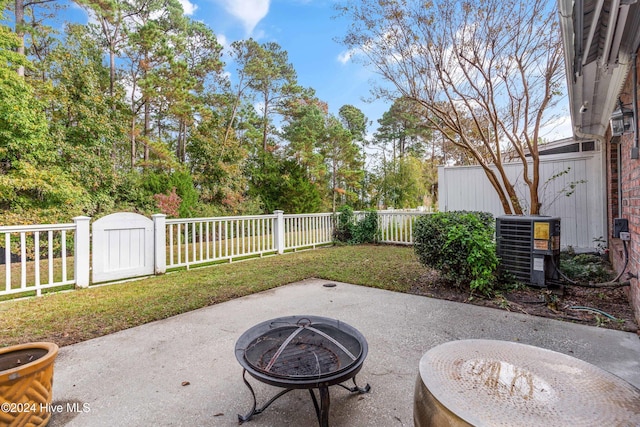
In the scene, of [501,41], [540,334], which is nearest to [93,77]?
[501,41]

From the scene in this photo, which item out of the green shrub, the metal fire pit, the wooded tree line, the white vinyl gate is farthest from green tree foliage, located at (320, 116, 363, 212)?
the metal fire pit

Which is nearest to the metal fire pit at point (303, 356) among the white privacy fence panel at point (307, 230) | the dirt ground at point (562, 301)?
the dirt ground at point (562, 301)

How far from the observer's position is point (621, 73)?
2768mm

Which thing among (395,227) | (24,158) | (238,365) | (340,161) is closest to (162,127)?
(24,158)

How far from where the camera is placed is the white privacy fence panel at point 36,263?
12.6 feet

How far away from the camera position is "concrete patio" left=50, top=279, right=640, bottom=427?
1.69m

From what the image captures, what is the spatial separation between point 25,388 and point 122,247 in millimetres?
3655

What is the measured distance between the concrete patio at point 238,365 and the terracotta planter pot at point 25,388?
0.16 metres

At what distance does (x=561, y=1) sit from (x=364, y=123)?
19.4 metres

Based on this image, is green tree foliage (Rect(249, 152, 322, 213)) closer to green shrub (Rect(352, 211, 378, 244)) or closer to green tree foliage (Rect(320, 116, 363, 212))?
green tree foliage (Rect(320, 116, 363, 212))

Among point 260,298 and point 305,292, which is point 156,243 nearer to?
point 260,298

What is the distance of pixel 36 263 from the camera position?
12.9 ft

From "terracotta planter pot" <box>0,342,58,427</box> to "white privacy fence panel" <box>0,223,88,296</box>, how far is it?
2734 mm

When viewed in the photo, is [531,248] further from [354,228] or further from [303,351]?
[354,228]
